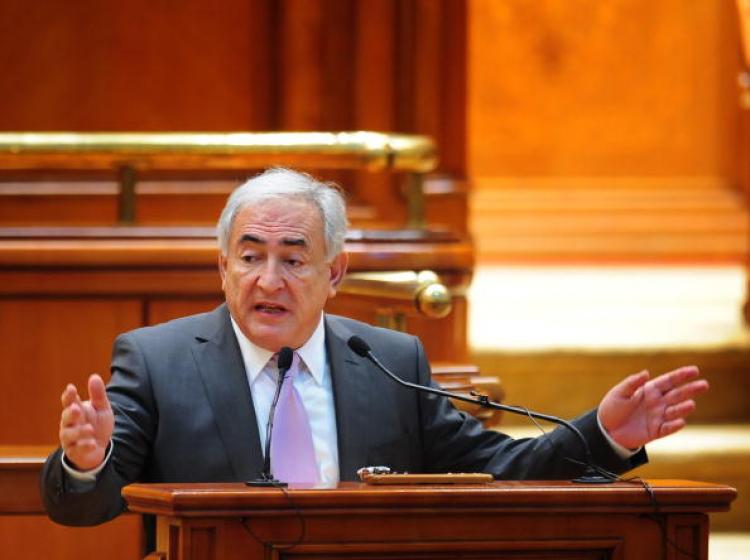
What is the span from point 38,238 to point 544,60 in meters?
4.83

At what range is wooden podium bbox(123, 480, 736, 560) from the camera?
2.45 meters

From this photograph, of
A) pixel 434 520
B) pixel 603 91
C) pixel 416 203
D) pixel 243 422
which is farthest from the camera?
pixel 603 91

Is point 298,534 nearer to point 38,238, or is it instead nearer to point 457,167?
point 38,238

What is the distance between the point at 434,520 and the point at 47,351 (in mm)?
2099

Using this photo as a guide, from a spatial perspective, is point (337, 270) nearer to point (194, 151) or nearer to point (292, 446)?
point (292, 446)

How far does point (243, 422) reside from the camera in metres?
3.08

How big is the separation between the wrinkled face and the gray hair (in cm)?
2

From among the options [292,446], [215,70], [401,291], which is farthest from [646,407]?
[215,70]

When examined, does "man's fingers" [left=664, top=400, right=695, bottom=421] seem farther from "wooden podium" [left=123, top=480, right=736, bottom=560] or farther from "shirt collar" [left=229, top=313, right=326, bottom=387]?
"shirt collar" [left=229, top=313, right=326, bottom=387]

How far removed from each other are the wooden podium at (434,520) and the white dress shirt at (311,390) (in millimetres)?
510

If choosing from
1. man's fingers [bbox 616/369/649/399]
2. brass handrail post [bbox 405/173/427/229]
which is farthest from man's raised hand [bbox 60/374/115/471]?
brass handrail post [bbox 405/173/427/229]

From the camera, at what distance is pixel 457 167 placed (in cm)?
614

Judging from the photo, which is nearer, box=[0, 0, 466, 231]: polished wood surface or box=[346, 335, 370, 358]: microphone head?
box=[346, 335, 370, 358]: microphone head

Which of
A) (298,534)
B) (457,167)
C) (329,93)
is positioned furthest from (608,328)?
(298,534)
